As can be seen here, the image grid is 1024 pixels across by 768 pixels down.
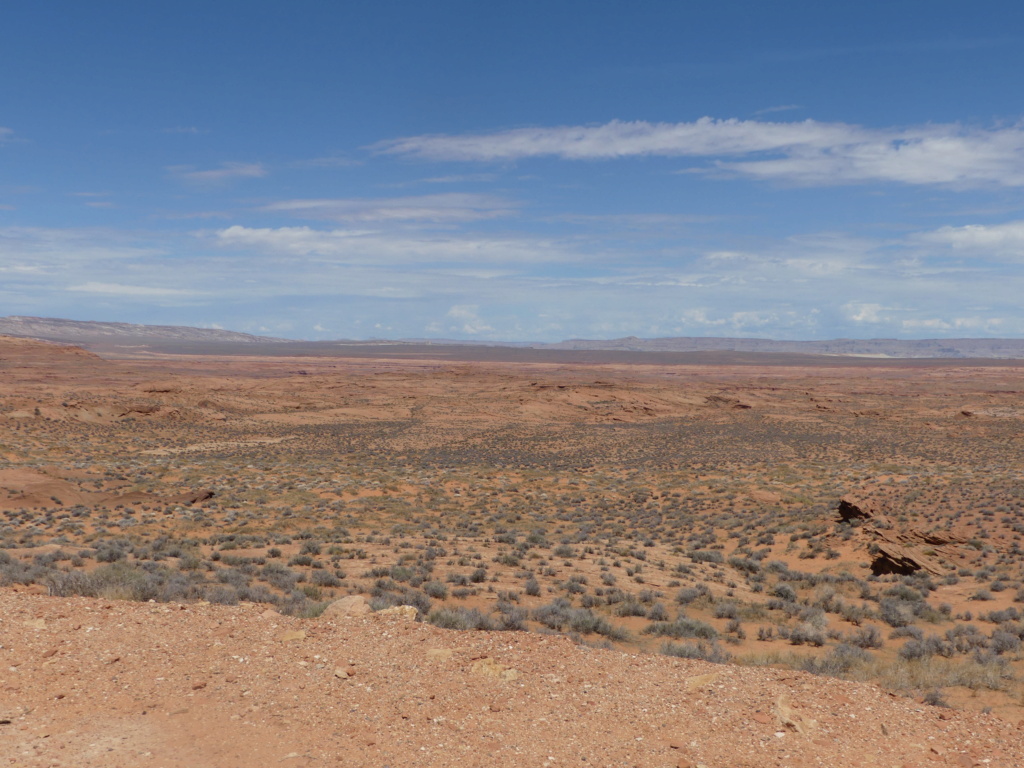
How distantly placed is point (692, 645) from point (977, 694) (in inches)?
124

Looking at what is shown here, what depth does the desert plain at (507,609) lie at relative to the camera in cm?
557

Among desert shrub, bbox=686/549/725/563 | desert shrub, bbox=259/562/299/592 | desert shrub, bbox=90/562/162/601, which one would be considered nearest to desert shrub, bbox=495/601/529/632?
desert shrub, bbox=259/562/299/592

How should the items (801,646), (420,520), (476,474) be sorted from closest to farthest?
1. (801,646)
2. (420,520)
3. (476,474)

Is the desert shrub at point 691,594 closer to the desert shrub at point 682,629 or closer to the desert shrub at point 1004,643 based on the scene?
the desert shrub at point 682,629

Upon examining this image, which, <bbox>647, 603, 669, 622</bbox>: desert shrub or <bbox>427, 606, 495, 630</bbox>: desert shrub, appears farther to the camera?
<bbox>647, 603, 669, 622</bbox>: desert shrub

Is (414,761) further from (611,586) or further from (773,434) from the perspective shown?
(773,434)

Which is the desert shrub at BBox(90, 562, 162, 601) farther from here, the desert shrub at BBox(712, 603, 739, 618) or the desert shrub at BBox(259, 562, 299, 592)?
the desert shrub at BBox(712, 603, 739, 618)

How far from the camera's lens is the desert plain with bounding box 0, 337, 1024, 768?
5.57 m

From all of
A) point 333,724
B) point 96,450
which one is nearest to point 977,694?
point 333,724

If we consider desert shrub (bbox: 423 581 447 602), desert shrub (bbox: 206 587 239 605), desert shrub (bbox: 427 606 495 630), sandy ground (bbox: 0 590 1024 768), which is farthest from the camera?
desert shrub (bbox: 423 581 447 602)

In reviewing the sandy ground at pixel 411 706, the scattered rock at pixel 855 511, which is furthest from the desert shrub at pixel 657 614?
the scattered rock at pixel 855 511

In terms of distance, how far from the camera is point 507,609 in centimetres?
1016

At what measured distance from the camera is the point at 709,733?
221 inches

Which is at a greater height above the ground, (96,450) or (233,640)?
(233,640)
